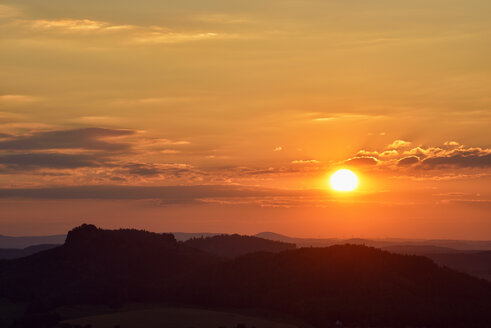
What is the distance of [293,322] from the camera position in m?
192

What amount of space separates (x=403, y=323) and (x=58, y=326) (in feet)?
289

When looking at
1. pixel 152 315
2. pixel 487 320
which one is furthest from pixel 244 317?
pixel 487 320

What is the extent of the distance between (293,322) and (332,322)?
35.9ft

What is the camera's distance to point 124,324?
556ft

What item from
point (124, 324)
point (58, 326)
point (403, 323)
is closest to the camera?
point (124, 324)

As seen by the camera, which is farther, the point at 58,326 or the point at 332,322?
the point at 332,322

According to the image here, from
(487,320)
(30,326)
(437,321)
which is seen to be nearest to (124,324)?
(30,326)

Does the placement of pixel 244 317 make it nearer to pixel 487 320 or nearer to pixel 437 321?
pixel 437 321

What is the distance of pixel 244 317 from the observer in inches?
7382

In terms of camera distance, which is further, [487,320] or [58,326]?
[487,320]

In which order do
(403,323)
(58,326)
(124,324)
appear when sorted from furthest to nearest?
(403,323) < (58,326) < (124,324)

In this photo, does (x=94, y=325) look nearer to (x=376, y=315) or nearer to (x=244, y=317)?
(x=244, y=317)

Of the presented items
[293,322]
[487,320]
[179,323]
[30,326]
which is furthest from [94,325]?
[487,320]

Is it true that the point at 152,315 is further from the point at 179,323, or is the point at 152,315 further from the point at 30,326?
the point at 30,326
